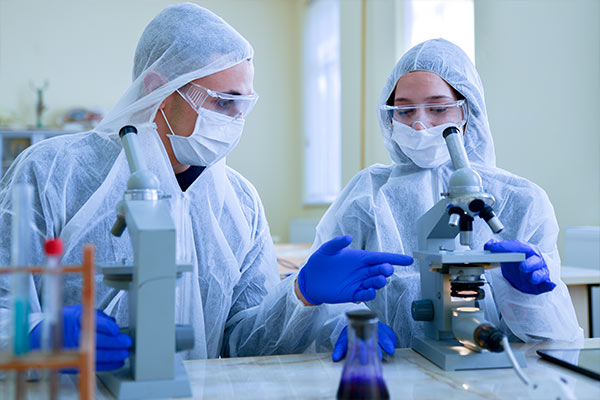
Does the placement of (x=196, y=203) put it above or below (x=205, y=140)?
below

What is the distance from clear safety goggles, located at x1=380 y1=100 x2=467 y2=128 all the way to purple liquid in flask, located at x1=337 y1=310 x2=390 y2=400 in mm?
844

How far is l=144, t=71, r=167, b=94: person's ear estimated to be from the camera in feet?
4.39

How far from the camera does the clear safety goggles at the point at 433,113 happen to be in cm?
147

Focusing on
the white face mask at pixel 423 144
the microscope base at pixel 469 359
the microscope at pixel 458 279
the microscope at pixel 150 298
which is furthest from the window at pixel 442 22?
the microscope at pixel 150 298

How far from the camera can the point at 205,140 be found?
4.50 ft

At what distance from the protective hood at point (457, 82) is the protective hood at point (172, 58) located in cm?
45

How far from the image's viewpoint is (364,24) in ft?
14.5

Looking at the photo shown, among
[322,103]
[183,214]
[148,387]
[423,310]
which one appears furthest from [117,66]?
[148,387]

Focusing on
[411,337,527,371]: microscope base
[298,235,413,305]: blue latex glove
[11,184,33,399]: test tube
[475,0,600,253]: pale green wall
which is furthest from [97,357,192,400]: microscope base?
[475,0,600,253]: pale green wall

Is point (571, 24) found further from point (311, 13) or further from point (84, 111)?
point (84, 111)

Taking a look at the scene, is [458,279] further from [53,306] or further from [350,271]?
[53,306]

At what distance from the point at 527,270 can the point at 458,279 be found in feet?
0.58

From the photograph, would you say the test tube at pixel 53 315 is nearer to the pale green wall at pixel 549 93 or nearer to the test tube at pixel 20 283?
the test tube at pixel 20 283

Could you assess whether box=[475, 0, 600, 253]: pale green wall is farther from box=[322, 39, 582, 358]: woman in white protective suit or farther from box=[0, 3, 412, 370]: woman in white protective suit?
box=[0, 3, 412, 370]: woman in white protective suit
